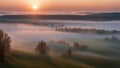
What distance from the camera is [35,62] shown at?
9.82 ft

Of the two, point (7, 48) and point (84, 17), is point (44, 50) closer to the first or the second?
point (7, 48)

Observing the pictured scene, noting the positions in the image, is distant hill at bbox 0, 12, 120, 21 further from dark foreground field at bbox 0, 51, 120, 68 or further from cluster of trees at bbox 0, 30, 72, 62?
dark foreground field at bbox 0, 51, 120, 68

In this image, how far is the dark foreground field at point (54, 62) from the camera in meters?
2.96

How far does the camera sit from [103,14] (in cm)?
321

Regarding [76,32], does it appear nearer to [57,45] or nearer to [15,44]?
[57,45]

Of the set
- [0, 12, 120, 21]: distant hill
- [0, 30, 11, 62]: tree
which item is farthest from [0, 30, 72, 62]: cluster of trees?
[0, 12, 120, 21]: distant hill

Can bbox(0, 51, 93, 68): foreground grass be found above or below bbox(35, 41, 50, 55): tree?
below

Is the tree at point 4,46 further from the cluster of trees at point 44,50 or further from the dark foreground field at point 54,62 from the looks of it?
the cluster of trees at point 44,50

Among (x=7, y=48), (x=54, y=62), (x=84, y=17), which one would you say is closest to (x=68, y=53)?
(x=54, y=62)

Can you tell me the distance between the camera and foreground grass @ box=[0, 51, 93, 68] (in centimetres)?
296

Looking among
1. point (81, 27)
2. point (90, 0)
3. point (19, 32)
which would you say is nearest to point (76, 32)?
point (81, 27)

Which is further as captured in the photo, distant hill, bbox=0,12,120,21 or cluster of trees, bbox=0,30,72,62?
distant hill, bbox=0,12,120,21

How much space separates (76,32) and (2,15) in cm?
117

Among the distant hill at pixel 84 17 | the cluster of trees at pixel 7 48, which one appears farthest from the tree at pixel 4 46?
the distant hill at pixel 84 17
